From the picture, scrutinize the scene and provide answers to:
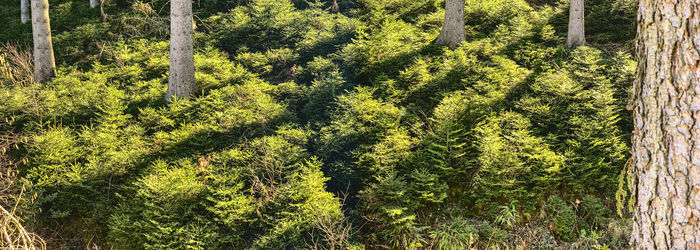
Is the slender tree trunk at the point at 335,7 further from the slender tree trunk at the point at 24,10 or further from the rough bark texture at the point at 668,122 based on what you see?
the rough bark texture at the point at 668,122

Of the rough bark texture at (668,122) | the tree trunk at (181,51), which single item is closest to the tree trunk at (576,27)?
the rough bark texture at (668,122)

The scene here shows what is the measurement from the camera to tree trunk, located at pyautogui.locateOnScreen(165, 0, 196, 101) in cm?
786

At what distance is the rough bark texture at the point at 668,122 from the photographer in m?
2.01

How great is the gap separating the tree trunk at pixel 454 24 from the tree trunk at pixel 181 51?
5640mm

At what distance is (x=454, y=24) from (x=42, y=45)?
930 centimetres

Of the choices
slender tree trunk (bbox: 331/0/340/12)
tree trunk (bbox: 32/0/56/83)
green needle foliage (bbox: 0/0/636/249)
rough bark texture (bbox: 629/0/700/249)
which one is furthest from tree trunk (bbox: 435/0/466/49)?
tree trunk (bbox: 32/0/56/83)

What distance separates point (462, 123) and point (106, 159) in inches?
227

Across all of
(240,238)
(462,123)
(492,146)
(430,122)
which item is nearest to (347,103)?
(430,122)

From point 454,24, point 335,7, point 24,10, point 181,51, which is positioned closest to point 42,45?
point 181,51

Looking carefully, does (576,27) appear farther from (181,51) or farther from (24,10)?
(24,10)

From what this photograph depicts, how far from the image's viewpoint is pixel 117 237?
216 inches

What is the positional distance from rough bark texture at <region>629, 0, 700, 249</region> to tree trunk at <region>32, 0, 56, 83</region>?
35.3ft

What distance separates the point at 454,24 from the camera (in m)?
9.55

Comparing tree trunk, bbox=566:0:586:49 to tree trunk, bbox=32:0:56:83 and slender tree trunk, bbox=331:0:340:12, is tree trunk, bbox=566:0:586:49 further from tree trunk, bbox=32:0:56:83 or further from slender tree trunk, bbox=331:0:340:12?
tree trunk, bbox=32:0:56:83
